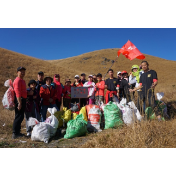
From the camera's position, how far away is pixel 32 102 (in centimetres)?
450

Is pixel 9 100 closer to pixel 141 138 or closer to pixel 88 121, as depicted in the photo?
pixel 88 121

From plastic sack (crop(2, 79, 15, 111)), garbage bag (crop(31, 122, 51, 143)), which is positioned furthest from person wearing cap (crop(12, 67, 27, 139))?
garbage bag (crop(31, 122, 51, 143))

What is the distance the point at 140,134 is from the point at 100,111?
165 centimetres

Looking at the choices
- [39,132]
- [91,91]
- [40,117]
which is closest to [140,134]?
[39,132]

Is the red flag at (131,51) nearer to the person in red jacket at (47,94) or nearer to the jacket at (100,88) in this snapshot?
the jacket at (100,88)

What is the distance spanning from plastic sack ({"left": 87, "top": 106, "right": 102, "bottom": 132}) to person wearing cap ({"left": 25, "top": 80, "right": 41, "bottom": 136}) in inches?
68.3

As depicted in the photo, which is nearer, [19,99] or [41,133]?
[41,133]

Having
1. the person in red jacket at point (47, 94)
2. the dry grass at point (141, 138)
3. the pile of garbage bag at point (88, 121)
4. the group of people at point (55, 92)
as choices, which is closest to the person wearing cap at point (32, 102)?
the group of people at point (55, 92)

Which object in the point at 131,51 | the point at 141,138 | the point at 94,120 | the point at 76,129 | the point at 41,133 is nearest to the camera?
the point at 141,138

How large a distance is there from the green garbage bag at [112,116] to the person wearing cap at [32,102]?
2189 millimetres

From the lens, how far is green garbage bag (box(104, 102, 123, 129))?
4.05 m

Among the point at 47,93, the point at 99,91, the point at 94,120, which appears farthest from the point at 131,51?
the point at 47,93

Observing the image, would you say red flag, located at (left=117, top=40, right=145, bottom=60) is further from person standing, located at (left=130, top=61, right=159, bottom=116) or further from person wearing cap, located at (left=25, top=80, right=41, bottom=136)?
person wearing cap, located at (left=25, top=80, right=41, bottom=136)

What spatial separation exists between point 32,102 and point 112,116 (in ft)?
8.08
